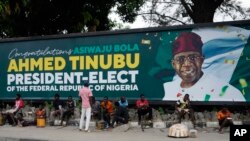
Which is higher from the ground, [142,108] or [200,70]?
[200,70]

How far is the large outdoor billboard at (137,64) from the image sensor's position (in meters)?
16.6

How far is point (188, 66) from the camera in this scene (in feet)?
57.2

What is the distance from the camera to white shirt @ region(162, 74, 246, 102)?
1650cm

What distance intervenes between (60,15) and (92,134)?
14.3 meters

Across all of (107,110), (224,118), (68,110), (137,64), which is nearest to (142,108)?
(107,110)

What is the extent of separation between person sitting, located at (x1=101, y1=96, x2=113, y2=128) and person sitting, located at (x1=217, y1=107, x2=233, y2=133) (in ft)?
13.0

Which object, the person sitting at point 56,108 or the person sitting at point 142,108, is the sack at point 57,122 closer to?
the person sitting at point 56,108

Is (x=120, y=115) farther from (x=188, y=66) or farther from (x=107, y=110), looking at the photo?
(x=188, y=66)

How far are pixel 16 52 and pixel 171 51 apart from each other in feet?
24.0

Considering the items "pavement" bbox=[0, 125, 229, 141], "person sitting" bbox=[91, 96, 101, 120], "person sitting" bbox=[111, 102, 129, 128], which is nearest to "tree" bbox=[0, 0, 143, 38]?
"person sitting" bbox=[91, 96, 101, 120]

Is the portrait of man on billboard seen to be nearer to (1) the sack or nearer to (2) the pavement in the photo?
(2) the pavement

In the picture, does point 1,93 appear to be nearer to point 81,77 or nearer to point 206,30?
point 81,77

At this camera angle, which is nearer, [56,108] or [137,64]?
[137,64]

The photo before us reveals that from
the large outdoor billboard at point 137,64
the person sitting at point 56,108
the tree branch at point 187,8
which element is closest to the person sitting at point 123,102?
the large outdoor billboard at point 137,64
